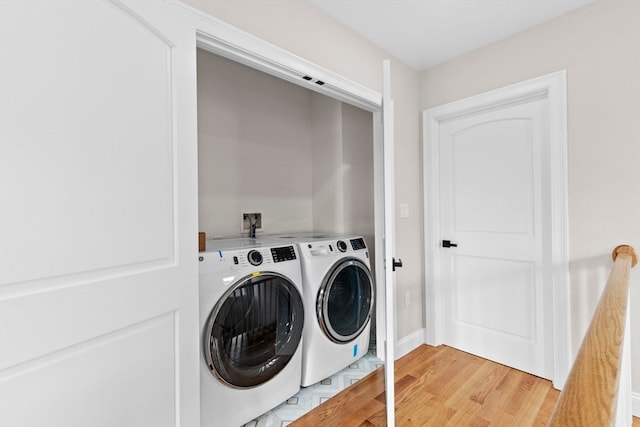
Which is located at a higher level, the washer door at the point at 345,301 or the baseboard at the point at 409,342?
the washer door at the point at 345,301

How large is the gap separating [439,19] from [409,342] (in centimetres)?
239

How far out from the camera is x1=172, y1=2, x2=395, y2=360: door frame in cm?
129

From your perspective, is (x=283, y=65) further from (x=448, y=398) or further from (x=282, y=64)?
(x=448, y=398)

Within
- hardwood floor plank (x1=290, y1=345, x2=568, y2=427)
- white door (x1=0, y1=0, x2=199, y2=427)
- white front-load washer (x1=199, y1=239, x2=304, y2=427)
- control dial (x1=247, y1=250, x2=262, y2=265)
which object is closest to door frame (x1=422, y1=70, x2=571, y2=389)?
hardwood floor plank (x1=290, y1=345, x2=568, y2=427)

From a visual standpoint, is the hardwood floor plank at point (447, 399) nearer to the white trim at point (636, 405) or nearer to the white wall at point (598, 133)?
the white trim at point (636, 405)

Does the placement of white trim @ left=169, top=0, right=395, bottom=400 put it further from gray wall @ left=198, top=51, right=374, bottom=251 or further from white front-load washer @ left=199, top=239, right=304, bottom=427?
white front-load washer @ left=199, top=239, right=304, bottom=427

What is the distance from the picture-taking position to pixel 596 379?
0.40m

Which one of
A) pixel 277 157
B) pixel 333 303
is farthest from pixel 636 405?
pixel 277 157

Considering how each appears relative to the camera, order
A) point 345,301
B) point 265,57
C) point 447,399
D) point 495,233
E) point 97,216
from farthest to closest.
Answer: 1. point 495,233
2. point 345,301
3. point 447,399
4. point 265,57
5. point 97,216

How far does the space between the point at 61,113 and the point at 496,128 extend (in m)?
2.52

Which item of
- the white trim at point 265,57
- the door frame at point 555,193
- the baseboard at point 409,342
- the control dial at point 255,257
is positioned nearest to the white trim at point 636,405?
the door frame at point 555,193

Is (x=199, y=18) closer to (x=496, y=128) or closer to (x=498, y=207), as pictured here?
(x=496, y=128)

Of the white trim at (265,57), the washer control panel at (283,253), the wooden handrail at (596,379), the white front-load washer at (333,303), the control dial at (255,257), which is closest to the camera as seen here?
the wooden handrail at (596,379)

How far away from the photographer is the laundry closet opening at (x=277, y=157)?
2.19 m
